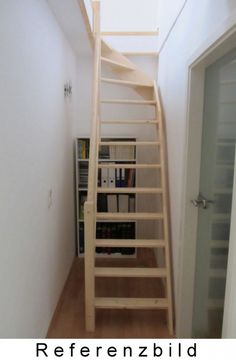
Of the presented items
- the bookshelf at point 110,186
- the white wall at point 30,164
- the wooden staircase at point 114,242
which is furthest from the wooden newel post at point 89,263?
the bookshelf at point 110,186

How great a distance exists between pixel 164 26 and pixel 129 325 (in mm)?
2872

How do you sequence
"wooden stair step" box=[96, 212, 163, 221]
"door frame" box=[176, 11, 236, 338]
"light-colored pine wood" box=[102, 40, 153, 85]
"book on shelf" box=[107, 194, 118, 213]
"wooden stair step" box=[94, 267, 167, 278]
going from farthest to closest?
1. "book on shelf" box=[107, 194, 118, 213]
2. "light-colored pine wood" box=[102, 40, 153, 85]
3. "wooden stair step" box=[96, 212, 163, 221]
4. "wooden stair step" box=[94, 267, 167, 278]
5. "door frame" box=[176, 11, 236, 338]

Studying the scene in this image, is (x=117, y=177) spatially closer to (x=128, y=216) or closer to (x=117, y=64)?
(x=128, y=216)

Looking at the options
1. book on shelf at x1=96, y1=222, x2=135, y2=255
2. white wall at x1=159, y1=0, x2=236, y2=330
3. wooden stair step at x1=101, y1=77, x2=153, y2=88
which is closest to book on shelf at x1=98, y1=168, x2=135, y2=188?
book on shelf at x1=96, y1=222, x2=135, y2=255

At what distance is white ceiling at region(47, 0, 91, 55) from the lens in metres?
1.99

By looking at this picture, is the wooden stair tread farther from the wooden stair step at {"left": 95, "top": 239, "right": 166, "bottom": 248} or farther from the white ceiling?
the white ceiling

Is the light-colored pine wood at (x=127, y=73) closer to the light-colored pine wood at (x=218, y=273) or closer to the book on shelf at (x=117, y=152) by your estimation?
the book on shelf at (x=117, y=152)

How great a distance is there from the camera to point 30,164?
1.66m

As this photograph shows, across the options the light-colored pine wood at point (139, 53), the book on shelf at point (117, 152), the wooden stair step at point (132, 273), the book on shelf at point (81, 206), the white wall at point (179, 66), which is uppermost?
the light-colored pine wood at point (139, 53)

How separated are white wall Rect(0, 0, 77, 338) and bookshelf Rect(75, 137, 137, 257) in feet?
2.22

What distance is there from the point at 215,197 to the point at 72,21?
185cm

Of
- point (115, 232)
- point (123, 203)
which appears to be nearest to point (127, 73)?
point (123, 203)

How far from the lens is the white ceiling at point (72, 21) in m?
1.99

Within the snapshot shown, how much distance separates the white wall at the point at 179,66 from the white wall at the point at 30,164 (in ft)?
3.26
